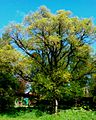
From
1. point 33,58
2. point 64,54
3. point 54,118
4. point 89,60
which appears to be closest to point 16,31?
point 33,58

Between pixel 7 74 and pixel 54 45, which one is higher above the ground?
pixel 54 45

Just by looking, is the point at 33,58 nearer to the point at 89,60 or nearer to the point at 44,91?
the point at 44,91

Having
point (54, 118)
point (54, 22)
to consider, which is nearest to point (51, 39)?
point (54, 22)

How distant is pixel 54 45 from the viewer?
34.9m

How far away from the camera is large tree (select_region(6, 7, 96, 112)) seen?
34.4 metres

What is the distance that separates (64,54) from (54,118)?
13672 millimetres

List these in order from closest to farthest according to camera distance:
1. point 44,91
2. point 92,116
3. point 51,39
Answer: point 92,116 < point 51,39 < point 44,91

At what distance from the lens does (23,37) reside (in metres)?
35.6

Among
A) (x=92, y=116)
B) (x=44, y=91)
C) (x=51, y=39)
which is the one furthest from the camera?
(x=44, y=91)

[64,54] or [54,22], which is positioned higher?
[54,22]

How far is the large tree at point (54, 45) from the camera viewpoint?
34406 mm

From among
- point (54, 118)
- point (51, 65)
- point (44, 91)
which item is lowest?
point (54, 118)

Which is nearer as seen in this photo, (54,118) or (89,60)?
(54,118)

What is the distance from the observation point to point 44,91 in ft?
117
